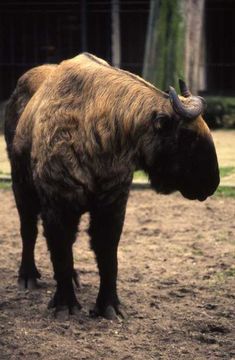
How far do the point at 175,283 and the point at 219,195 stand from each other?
2895mm

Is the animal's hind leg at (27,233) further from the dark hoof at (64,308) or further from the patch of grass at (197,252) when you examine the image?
the patch of grass at (197,252)

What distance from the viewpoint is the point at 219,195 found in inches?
342

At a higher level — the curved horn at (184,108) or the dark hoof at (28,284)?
the curved horn at (184,108)

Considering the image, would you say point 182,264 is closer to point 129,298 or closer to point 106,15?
point 129,298

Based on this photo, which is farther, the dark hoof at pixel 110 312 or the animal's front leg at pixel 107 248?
the dark hoof at pixel 110 312

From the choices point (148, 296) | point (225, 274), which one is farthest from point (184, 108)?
point (225, 274)

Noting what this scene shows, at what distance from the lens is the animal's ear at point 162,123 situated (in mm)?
4699

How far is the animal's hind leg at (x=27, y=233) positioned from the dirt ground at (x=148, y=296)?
98 millimetres

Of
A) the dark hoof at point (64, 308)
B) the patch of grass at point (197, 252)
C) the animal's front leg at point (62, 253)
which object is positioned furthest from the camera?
the patch of grass at point (197, 252)

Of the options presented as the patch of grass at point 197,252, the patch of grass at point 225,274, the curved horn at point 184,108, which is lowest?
the patch of grass at point 197,252

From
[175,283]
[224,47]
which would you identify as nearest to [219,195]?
[175,283]

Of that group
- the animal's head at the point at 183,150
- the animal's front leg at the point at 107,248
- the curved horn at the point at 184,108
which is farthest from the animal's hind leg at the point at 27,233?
the curved horn at the point at 184,108

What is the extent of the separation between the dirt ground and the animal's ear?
1165 millimetres

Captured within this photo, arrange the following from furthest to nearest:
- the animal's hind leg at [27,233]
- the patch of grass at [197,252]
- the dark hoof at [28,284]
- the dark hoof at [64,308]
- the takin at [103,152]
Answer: the patch of grass at [197,252] → the dark hoof at [28,284] → the animal's hind leg at [27,233] → the dark hoof at [64,308] → the takin at [103,152]
